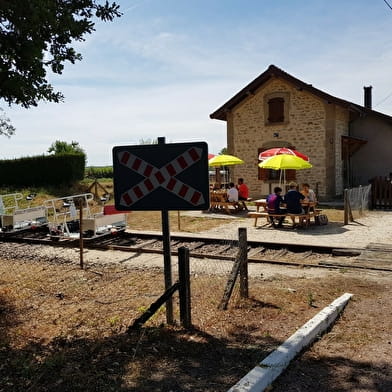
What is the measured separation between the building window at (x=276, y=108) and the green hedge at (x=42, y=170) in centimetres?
1135

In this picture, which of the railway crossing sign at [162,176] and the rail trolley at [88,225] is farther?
the rail trolley at [88,225]

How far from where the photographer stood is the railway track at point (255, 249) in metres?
7.50

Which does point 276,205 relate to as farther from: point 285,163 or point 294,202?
point 285,163

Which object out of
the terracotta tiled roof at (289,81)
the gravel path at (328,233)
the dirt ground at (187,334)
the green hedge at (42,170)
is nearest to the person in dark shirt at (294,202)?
the gravel path at (328,233)

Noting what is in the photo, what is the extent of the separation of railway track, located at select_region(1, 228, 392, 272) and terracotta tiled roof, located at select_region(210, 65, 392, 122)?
10917 millimetres

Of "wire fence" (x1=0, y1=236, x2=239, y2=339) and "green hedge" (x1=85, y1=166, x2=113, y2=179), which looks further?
"green hedge" (x1=85, y1=166, x2=113, y2=179)

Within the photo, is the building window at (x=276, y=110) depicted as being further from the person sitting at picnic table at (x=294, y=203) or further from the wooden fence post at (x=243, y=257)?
the wooden fence post at (x=243, y=257)

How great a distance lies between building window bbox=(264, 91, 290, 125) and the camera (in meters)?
19.5

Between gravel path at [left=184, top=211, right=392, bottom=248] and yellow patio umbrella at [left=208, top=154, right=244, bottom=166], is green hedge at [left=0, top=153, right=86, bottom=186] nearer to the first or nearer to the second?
yellow patio umbrella at [left=208, top=154, right=244, bottom=166]

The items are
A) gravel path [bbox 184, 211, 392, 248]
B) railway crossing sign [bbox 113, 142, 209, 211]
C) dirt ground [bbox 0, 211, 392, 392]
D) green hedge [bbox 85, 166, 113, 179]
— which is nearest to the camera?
dirt ground [bbox 0, 211, 392, 392]

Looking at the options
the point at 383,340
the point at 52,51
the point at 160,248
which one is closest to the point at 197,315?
the point at 383,340

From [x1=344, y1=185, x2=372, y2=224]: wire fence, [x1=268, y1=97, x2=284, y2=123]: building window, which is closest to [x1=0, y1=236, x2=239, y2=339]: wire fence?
[x1=344, y1=185, x2=372, y2=224]: wire fence

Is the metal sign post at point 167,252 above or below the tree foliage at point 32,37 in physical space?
below

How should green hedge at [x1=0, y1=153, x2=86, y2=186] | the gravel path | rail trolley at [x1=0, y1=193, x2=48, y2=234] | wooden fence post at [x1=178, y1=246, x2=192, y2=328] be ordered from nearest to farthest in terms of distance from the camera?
wooden fence post at [x1=178, y1=246, x2=192, y2=328] < the gravel path < rail trolley at [x1=0, y1=193, x2=48, y2=234] < green hedge at [x1=0, y1=153, x2=86, y2=186]
